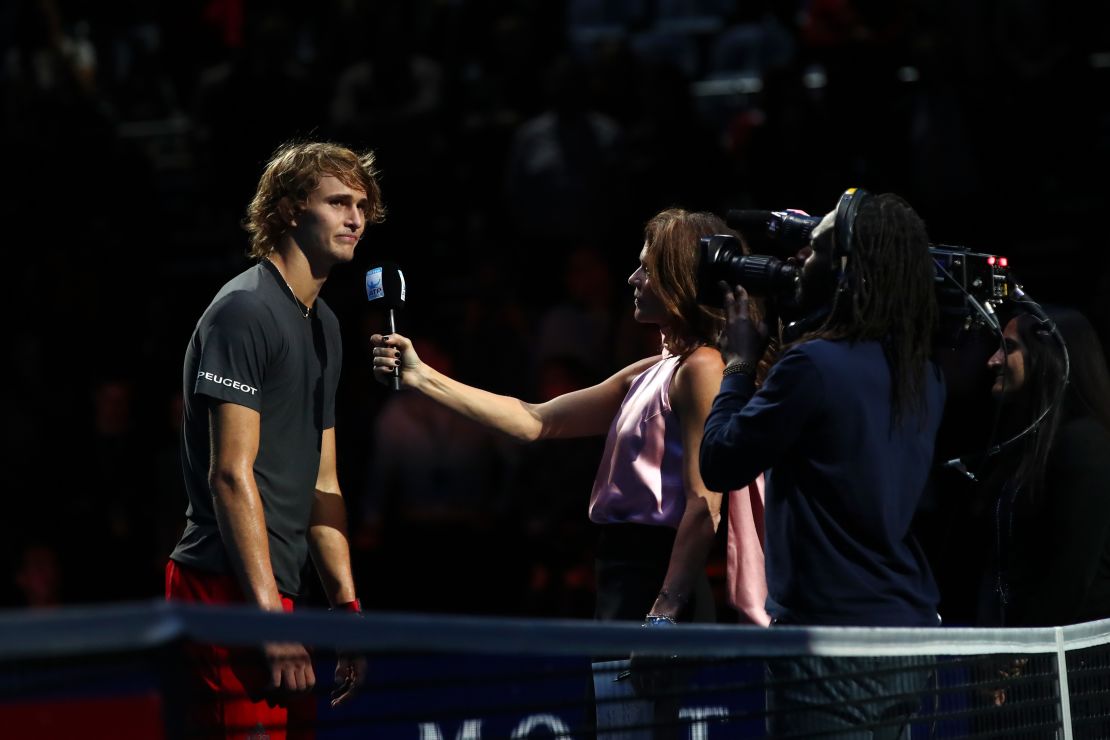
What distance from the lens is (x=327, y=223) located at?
4.03 metres

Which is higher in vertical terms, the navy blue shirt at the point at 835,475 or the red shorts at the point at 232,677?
the navy blue shirt at the point at 835,475

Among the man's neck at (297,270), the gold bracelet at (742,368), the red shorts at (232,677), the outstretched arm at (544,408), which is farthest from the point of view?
the outstretched arm at (544,408)

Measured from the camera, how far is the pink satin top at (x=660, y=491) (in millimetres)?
4133

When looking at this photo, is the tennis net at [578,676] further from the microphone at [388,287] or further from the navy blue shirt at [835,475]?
the microphone at [388,287]

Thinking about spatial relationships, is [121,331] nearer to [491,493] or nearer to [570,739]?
[491,493]

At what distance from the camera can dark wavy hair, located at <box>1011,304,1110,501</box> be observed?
4.14m

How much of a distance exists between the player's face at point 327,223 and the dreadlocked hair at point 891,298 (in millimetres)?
1279

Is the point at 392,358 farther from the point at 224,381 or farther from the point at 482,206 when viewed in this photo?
the point at 482,206

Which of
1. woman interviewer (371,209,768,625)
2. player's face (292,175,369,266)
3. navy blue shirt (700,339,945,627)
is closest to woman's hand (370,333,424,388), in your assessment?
woman interviewer (371,209,768,625)

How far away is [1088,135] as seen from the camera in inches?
324

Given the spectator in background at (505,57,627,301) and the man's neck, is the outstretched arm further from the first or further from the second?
the spectator in background at (505,57,627,301)

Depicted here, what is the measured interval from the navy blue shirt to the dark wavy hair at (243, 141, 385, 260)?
4.17 ft

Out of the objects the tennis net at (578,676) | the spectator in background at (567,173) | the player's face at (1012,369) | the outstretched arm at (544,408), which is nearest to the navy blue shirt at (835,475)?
the tennis net at (578,676)

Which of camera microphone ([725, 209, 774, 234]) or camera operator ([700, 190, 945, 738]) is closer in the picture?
camera operator ([700, 190, 945, 738])
